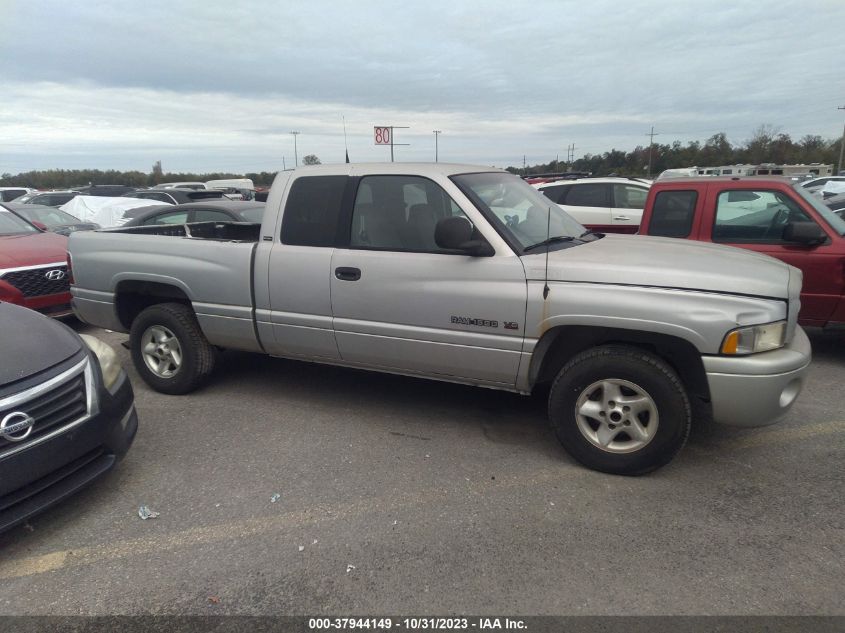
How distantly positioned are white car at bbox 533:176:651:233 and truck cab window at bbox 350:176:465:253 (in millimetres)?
5634

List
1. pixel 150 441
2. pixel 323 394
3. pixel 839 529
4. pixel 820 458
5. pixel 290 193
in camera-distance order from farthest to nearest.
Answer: pixel 323 394, pixel 290 193, pixel 150 441, pixel 820 458, pixel 839 529

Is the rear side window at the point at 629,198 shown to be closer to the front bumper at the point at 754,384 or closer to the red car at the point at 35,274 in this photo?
the front bumper at the point at 754,384

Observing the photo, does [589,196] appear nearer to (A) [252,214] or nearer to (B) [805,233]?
(B) [805,233]

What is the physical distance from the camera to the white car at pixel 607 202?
8.99 meters

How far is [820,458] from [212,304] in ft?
14.5

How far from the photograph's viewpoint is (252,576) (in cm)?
261

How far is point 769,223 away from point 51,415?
597 centimetres

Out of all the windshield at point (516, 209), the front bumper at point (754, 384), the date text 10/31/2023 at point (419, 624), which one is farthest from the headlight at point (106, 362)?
the front bumper at point (754, 384)

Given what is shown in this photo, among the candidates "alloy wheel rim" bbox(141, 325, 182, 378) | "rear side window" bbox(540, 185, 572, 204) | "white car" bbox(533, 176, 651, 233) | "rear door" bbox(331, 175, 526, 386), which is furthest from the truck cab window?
"rear side window" bbox(540, 185, 572, 204)

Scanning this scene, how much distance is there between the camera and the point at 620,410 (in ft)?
10.9

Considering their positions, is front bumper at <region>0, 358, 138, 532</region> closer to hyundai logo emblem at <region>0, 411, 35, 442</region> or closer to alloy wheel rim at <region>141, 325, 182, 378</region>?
hyundai logo emblem at <region>0, 411, 35, 442</region>

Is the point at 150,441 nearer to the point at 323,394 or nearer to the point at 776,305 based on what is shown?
the point at 323,394

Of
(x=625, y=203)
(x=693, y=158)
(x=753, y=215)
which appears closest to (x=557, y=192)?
(x=625, y=203)

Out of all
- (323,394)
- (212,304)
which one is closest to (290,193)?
(212,304)
